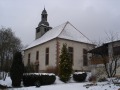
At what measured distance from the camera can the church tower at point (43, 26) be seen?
44625 millimetres

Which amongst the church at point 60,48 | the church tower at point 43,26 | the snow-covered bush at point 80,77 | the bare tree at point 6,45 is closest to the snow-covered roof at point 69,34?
the church at point 60,48

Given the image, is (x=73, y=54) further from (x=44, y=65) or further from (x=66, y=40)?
(x=44, y=65)

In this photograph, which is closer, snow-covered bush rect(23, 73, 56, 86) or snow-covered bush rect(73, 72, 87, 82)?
snow-covered bush rect(23, 73, 56, 86)

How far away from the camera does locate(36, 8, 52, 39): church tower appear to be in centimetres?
4462

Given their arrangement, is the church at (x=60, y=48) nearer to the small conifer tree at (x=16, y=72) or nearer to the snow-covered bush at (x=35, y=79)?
the snow-covered bush at (x=35, y=79)

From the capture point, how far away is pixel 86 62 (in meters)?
36.2

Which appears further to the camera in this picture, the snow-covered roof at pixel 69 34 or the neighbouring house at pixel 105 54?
the snow-covered roof at pixel 69 34

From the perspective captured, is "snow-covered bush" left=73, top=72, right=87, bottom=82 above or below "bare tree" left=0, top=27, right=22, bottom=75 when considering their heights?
below

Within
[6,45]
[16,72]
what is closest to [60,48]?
[6,45]

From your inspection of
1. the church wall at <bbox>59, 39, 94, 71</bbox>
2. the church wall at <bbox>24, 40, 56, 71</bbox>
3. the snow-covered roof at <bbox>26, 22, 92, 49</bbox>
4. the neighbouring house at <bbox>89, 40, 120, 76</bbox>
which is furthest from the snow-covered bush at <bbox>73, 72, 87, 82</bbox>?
the snow-covered roof at <bbox>26, 22, 92, 49</bbox>

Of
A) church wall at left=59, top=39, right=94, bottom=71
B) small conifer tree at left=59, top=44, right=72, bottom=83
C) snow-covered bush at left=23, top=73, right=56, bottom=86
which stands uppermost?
church wall at left=59, top=39, right=94, bottom=71

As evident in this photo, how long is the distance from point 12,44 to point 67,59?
1801 centimetres

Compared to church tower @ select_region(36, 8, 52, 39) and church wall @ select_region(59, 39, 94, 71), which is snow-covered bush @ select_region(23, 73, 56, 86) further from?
church tower @ select_region(36, 8, 52, 39)

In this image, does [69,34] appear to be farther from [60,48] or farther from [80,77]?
[80,77]
